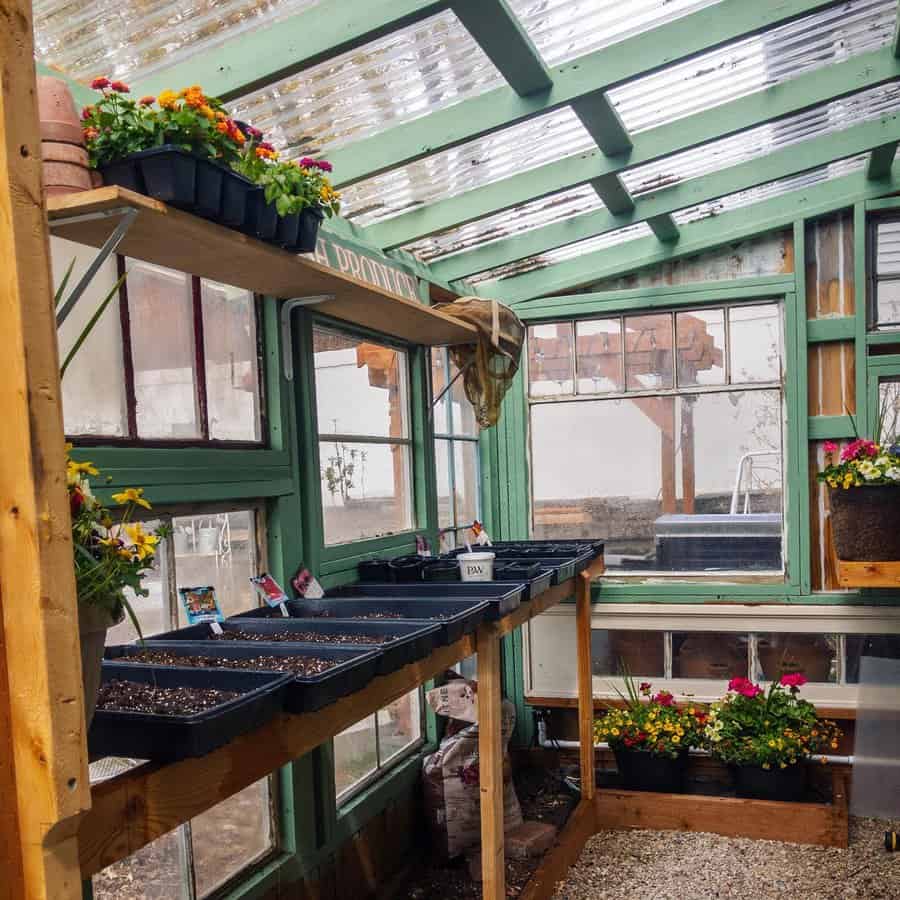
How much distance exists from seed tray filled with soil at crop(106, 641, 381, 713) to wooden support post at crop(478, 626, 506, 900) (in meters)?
0.74

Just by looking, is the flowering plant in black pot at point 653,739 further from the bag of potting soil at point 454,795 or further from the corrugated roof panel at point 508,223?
the corrugated roof panel at point 508,223

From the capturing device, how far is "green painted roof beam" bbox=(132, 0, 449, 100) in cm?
199

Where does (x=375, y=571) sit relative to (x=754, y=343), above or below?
below

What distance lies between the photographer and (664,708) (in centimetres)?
416

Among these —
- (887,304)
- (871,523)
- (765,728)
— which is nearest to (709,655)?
(765,728)

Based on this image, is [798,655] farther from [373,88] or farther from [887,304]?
[373,88]

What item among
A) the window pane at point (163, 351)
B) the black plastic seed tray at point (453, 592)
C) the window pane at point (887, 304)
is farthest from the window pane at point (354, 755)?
the window pane at point (887, 304)

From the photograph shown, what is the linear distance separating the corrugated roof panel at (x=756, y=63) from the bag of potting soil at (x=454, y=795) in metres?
2.52

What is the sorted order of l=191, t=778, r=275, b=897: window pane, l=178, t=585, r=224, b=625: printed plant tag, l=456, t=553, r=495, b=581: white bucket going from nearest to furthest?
l=178, t=585, r=224, b=625: printed plant tag < l=191, t=778, r=275, b=897: window pane < l=456, t=553, r=495, b=581: white bucket

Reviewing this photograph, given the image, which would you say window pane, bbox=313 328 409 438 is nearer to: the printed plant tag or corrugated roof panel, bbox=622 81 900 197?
the printed plant tag

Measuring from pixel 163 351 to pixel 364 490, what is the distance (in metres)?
1.29

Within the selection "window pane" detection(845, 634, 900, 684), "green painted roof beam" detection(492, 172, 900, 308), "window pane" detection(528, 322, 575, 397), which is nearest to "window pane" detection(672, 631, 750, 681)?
"window pane" detection(845, 634, 900, 684)

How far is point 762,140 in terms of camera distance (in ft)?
12.1

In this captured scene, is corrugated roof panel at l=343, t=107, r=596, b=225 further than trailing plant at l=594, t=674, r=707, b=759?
No
